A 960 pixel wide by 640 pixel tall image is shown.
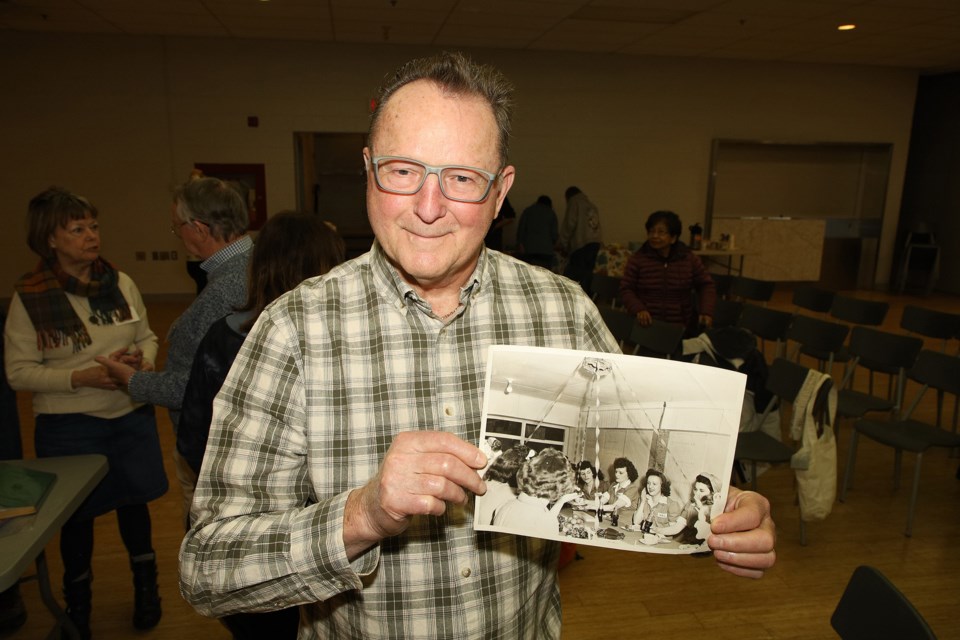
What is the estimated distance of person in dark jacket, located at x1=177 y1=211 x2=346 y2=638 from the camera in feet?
5.62

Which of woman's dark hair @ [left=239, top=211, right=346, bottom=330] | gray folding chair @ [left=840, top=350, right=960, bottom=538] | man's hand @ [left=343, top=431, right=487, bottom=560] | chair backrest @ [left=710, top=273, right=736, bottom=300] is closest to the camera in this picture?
man's hand @ [left=343, top=431, right=487, bottom=560]

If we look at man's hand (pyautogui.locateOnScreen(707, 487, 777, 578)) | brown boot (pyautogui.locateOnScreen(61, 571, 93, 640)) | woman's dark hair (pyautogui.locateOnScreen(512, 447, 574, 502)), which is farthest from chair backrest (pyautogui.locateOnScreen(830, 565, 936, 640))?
brown boot (pyautogui.locateOnScreen(61, 571, 93, 640))

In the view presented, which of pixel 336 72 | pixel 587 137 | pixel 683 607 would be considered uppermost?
pixel 336 72

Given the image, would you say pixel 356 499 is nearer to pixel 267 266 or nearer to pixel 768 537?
pixel 768 537

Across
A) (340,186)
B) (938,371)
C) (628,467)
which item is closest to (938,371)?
(938,371)

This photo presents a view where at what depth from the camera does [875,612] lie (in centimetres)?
142

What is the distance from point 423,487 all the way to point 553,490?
258 millimetres

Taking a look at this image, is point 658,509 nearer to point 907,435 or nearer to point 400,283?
point 400,283

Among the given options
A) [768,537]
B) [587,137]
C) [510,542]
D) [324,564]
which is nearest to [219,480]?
[324,564]

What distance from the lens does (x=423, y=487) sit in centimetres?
79

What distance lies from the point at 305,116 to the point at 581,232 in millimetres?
4585

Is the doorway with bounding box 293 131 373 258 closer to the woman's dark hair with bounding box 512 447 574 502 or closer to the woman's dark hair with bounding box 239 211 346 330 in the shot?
the woman's dark hair with bounding box 239 211 346 330

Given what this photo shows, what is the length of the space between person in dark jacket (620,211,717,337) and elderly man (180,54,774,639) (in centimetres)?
386

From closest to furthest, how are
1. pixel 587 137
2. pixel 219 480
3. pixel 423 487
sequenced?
pixel 423 487
pixel 219 480
pixel 587 137
